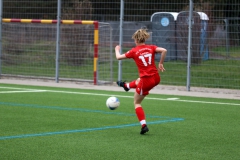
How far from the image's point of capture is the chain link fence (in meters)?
18.4

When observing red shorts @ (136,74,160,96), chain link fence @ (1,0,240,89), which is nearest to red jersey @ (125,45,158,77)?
red shorts @ (136,74,160,96)

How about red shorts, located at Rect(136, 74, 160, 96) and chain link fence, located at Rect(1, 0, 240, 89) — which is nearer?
red shorts, located at Rect(136, 74, 160, 96)

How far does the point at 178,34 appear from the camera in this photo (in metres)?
19.4

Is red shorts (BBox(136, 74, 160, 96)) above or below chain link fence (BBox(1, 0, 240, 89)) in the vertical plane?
below

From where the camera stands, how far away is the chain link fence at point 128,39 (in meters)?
18.4

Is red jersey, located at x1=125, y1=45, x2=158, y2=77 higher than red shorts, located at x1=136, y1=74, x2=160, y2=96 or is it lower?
higher

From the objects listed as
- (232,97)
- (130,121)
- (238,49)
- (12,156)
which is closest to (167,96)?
(232,97)

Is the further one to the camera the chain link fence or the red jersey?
the chain link fence

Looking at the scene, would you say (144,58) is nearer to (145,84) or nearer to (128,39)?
(145,84)

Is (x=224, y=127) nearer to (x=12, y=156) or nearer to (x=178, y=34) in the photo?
(x=12, y=156)

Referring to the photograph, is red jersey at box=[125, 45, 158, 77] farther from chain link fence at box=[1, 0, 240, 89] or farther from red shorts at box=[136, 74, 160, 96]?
chain link fence at box=[1, 0, 240, 89]

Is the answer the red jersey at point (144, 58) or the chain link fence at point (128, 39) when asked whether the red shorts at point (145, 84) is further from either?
the chain link fence at point (128, 39)

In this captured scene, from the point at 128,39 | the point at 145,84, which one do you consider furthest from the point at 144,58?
the point at 128,39

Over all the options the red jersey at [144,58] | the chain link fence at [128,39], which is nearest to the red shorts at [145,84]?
the red jersey at [144,58]
